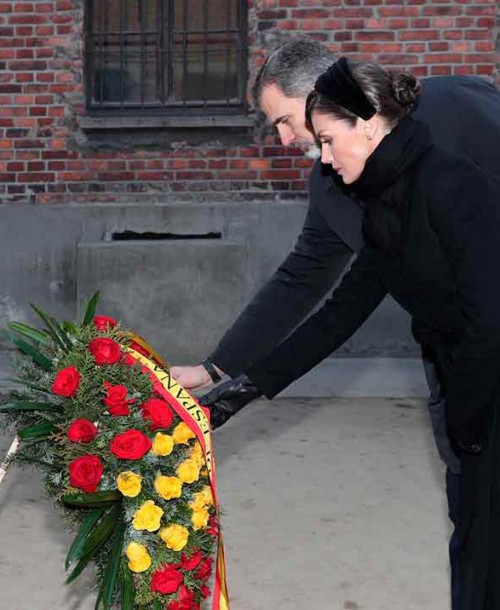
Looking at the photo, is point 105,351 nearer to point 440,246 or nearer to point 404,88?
point 440,246

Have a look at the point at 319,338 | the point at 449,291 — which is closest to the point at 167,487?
the point at 319,338

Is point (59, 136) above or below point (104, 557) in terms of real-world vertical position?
below

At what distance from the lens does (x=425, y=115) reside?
3168 mm

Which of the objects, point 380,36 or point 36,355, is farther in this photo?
point 380,36

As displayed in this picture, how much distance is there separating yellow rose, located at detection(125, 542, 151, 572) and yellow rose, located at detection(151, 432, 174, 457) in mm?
240

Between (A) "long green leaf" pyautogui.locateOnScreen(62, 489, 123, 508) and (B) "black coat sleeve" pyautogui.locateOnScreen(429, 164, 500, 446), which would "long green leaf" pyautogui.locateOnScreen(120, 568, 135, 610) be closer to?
(A) "long green leaf" pyautogui.locateOnScreen(62, 489, 123, 508)

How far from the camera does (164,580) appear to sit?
3.29 metres

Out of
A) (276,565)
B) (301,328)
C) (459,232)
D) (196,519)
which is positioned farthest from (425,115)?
(276,565)

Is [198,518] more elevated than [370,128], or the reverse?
[370,128]

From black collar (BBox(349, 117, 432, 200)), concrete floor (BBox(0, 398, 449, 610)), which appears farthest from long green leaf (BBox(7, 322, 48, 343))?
concrete floor (BBox(0, 398, 449, 610))

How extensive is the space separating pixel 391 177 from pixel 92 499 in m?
1.09

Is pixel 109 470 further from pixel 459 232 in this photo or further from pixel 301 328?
pixel 459 232

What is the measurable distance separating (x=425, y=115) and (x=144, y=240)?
5784 mm

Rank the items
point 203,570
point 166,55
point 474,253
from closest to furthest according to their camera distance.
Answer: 1. point 474,253
2. point 203,570
3. point 166,55
